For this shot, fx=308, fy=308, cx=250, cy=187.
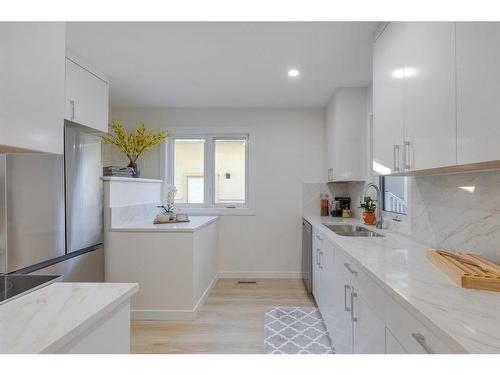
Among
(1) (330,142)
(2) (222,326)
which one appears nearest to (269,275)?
(2) (222,326)

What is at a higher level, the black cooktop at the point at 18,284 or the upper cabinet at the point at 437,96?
the upper cabinet at the point at 437,96

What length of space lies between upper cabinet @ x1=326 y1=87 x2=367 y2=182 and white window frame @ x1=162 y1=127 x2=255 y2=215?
130 centimetres

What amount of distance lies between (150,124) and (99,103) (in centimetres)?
140

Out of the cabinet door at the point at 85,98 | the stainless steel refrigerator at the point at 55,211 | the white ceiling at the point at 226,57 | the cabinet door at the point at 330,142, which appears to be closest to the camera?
the stainless steel refrigerator at the point at 55,211

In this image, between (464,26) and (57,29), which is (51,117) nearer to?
(57,29)

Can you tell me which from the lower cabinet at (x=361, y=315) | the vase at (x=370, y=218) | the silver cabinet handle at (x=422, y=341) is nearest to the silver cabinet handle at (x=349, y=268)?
the lower cabinet at (x=361, y=315)

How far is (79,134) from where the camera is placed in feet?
9.09

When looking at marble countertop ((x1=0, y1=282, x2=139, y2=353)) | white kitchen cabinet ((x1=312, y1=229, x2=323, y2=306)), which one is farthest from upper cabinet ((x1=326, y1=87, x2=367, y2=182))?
marble countertop ((x1=0, y1=282, x2=139, y2=353))

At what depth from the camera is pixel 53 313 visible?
0.85 meters

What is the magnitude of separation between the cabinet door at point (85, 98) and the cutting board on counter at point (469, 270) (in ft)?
9.56

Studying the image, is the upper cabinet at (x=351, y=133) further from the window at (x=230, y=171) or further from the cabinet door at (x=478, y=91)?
the cabinet door at (x=478, y=91)

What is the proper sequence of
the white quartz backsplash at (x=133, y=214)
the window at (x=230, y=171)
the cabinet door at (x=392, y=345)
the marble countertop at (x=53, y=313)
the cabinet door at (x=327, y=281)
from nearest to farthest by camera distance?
the marble countertop at (x=53, y=313), the cabinet door at (x=392, y=345), the cabinet door at (x=327, y=281), the white quartz backsplash at (x=133, y=214), the window at (x=230, y=171)

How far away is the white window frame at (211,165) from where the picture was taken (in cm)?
444

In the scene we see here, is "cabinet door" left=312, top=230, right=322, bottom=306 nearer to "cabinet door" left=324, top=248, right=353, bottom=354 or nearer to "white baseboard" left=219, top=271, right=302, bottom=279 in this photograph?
"cabinet door" left=324, top=248, right=353, bottom=354
